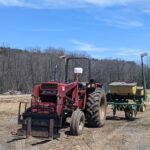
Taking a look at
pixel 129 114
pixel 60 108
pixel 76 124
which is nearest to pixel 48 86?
pixel 60 108

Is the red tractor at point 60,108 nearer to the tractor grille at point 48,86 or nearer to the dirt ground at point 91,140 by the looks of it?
the tractor grille at point 48,86

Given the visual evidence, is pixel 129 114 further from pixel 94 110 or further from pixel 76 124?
pixel 76 124

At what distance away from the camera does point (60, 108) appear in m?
13.2

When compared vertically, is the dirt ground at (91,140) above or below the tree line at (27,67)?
below

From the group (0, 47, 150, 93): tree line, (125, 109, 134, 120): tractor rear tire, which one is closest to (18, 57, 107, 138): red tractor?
(125, 109, 134, 120): tractor rear tire

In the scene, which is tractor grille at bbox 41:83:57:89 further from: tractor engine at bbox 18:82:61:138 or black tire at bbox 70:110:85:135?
black tire at bbox 70:110:85:135

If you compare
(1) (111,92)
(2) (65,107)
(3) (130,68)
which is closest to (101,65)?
(3) (130,68)

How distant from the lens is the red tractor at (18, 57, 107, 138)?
41.2 ft

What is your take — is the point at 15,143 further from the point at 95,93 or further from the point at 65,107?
the point at 95,93

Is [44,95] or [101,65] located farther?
[101,65]

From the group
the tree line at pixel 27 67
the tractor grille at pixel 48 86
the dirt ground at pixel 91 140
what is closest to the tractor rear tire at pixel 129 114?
the dirt ground at pixel 91 140

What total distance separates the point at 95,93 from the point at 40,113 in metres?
3.15

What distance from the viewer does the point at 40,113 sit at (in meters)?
12.9

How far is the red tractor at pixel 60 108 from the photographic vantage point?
1255cm
